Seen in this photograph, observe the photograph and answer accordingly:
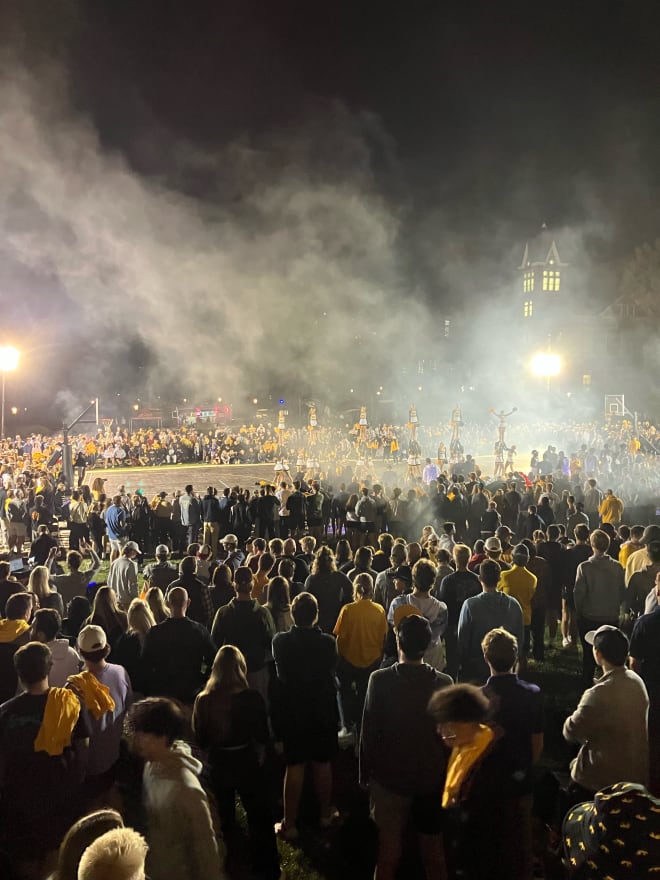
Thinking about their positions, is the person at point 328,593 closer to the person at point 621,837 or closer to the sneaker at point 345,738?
the sneaker at point 345,738

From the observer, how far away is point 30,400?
4675 cm

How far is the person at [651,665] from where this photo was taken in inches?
158

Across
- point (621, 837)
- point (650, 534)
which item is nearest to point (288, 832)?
point (621, 837)

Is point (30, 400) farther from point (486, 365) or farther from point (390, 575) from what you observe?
point (390, 575)

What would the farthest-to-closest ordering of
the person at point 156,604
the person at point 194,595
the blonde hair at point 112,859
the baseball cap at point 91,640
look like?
1. the person at point 194,595
2. the person at point 156,604
3. the baseball cap at point 91,640
4. the blonde hair at point 112,859

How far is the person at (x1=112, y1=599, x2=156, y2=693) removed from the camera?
4.39 meters

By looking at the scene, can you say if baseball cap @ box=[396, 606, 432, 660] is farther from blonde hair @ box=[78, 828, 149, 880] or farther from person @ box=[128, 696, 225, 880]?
blonde hair @ box=[78, 828, 149, 880]

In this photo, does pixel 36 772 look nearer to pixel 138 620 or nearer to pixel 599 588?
pixel 138 620

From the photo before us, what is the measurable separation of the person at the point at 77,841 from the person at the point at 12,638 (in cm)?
258

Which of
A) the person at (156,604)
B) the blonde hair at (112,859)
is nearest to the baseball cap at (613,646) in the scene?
the blonde hair at (112,859)

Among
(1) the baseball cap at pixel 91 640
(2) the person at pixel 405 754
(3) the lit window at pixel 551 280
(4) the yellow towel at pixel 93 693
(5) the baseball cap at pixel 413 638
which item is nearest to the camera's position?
(2) the person at pixel 405 754

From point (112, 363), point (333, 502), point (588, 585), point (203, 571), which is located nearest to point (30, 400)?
point (112, 363)

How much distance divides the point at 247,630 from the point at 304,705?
0.95 metres

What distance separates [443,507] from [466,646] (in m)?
7.27
